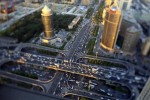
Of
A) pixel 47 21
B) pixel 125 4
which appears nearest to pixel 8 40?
pixel 47 21

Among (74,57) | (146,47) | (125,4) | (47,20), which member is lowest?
(74,57)

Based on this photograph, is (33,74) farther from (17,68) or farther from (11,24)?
(11,24)

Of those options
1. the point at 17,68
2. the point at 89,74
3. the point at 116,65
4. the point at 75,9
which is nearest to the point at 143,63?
the point at 116,65

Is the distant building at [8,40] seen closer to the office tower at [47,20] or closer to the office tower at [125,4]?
the office tower at [47,20]

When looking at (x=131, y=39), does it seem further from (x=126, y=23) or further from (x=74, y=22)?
(x=74, y=22)

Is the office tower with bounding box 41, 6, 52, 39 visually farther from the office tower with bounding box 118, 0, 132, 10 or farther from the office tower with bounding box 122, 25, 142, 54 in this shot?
the office tower with bounding box 118, 0, 132, 10

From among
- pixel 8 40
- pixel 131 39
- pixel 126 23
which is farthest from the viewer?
pixel 126 23

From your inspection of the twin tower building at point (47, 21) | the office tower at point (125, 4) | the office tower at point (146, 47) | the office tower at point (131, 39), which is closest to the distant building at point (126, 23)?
the office tower at point (131, 39)
